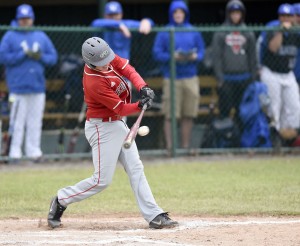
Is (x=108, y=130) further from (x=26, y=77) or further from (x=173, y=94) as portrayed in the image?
(x=173, y=94)

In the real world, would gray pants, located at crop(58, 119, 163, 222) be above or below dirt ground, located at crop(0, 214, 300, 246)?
above

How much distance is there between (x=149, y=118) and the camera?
44.2ft

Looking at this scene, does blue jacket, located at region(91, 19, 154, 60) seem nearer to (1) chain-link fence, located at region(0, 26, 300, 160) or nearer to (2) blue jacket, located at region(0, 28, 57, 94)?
(1) chain-link fence, located at region(0, 26, 300, 160)

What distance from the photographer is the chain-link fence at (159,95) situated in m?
13.1

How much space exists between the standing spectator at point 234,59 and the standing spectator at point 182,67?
0.30 metres

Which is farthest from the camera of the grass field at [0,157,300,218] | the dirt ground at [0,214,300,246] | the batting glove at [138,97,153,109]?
the grass field at [0,157,300,218]

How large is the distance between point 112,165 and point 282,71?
19.5 feet

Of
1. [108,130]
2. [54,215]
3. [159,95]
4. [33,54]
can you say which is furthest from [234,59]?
[54,215]

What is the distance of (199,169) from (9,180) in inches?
103

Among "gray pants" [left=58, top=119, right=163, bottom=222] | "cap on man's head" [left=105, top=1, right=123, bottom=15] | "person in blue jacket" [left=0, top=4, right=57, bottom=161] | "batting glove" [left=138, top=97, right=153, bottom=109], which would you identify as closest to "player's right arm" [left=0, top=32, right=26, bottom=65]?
"person in blue jacket" [left=0, top=4, right=57, bottom=161]

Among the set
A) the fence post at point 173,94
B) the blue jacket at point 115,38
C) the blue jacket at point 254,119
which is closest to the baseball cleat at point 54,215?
the blue jacket at point 115,38

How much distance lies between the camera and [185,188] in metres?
10.6

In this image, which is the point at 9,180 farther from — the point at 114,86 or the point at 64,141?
the point at 114,86

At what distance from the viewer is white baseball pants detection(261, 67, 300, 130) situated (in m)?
13.3
